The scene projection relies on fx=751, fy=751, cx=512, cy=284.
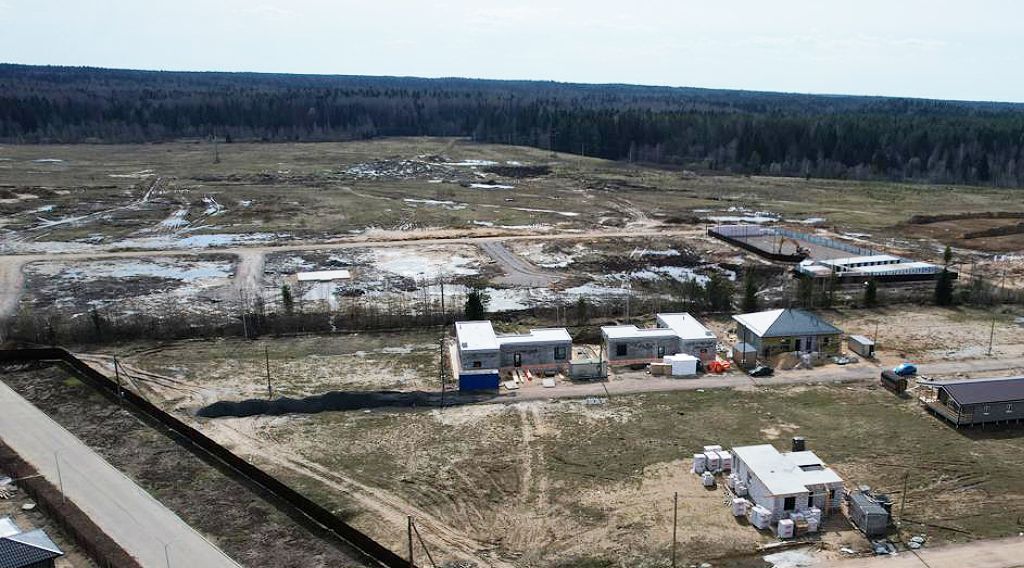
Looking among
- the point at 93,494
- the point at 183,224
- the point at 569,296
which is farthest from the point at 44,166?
the point at 93,494

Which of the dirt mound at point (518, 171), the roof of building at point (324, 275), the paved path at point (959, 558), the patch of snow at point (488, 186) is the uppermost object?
the dirt mound at point (518, 171)

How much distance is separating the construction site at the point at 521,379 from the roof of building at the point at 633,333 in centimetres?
21

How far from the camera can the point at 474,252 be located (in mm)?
63812

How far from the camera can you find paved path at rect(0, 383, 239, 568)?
22781mm

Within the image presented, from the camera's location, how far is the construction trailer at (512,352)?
37.1 m

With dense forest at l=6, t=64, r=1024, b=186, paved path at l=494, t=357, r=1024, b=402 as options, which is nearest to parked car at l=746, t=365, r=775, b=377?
paved path at l=494, t=357, r=1024, b=402

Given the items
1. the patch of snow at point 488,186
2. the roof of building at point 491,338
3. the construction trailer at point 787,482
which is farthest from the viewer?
the patch of snow at point 488,186

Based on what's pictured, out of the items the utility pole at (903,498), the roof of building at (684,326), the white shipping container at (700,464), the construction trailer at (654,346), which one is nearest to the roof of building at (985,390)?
the utility pole at (903,498)

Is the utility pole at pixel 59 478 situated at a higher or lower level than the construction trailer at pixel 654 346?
lower

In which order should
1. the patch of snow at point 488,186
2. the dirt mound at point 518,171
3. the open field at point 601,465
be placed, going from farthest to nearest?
1. the dirt mound at point 518,171
2. the patch of snow at point 488,186
3. the open field at point 601,465

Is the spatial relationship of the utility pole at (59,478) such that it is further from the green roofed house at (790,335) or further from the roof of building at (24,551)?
the green roofed house at (790,335)

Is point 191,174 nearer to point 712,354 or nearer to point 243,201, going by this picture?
point 243,201

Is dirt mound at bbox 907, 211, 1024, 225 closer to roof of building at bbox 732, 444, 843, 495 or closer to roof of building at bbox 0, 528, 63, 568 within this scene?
roof of building at bbox 732, 444, 843, 495

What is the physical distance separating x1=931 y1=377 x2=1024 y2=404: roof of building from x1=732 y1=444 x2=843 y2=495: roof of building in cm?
838
